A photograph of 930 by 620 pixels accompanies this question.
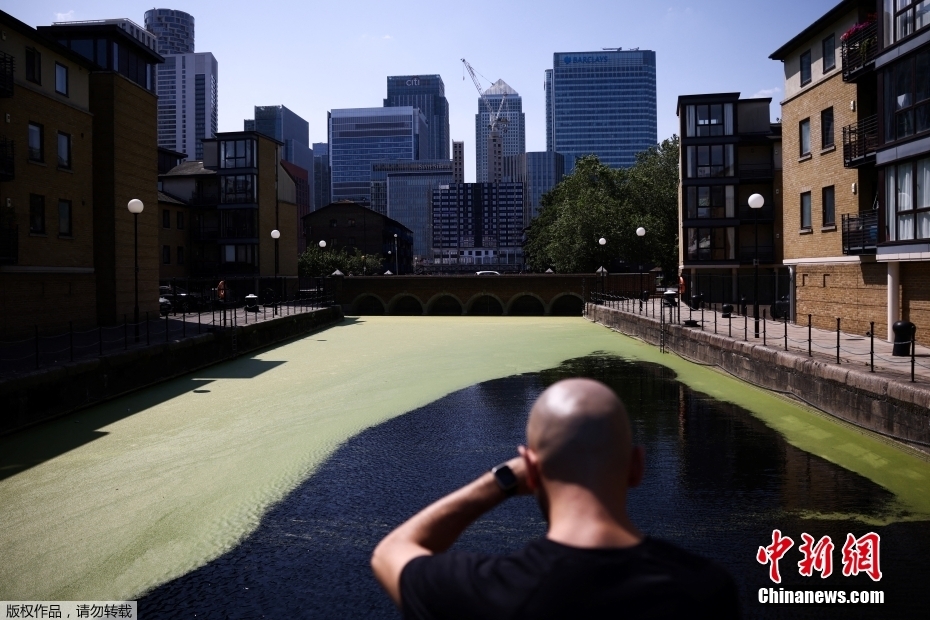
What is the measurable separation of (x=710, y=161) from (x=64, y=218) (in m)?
35.2

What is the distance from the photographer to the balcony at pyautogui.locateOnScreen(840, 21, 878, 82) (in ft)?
73.7

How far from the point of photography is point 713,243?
154 feet

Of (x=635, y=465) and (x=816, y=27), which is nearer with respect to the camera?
(x=635, y=465)

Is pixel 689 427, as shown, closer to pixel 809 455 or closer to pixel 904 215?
pixel 809 455

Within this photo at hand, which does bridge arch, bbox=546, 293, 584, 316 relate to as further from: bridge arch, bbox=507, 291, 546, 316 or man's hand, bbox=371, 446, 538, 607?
man's hand, bbox=371, 446, 538, 607

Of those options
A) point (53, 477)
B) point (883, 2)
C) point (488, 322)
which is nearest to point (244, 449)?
point (53, 477)

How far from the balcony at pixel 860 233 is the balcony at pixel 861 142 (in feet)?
5.08

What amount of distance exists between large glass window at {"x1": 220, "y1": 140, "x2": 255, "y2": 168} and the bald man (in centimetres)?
5523

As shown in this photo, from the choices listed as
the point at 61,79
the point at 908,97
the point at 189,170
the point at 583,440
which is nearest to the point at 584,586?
the point at 583,440

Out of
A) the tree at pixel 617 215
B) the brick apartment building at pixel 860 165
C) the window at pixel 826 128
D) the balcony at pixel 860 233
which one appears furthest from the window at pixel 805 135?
the tree at pixel 617 215

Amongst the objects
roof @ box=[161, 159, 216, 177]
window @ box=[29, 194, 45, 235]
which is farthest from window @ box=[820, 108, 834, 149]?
roof @ box=[161, 159, 216, 177]

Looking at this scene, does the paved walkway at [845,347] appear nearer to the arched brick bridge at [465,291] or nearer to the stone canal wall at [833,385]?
the stone canal wall at [833,385]

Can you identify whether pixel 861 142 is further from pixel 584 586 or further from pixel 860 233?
pixel 584 586

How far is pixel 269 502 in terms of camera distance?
383 inches
